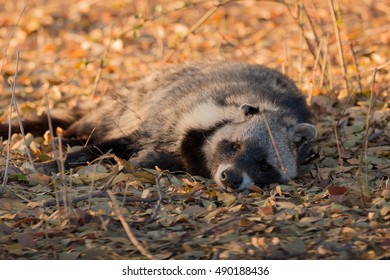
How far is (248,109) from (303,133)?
0.60 meters

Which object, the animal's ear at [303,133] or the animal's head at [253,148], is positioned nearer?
the animal's head at [253,148]

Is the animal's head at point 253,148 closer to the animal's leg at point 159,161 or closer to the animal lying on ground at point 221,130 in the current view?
the animal lying on ground at point 221,130

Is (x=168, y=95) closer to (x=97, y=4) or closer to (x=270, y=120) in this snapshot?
(x=270, y=120)

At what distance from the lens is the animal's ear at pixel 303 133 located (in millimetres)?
6211

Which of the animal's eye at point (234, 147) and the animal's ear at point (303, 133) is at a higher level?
→ the animal's ear at point (303, 133)

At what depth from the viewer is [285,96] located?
6.81 m

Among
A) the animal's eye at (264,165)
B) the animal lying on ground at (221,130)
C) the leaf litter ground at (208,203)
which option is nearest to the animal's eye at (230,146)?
the animal lying on ground at (221,130)

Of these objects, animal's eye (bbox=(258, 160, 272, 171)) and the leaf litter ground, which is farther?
animal's eye (bbox=(258, 160, 272, 171))

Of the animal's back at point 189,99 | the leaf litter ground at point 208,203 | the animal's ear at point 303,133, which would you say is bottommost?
the leaf litter ground at point 208,203

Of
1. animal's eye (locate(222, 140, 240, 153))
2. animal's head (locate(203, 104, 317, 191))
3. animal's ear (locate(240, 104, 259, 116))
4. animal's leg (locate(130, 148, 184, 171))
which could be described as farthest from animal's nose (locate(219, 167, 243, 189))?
animal's leg (locate(130, 148, 184, 171))

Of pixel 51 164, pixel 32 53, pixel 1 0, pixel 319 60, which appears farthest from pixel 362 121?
pixel 1 0

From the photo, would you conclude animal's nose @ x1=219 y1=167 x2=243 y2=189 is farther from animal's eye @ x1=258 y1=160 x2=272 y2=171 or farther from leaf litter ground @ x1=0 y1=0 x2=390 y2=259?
animal's eye @ x1=258 y1=160 x2=272 y2=171

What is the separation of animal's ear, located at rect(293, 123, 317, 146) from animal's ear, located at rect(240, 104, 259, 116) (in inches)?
17.2

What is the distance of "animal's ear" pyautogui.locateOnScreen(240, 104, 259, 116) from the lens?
235 inches
